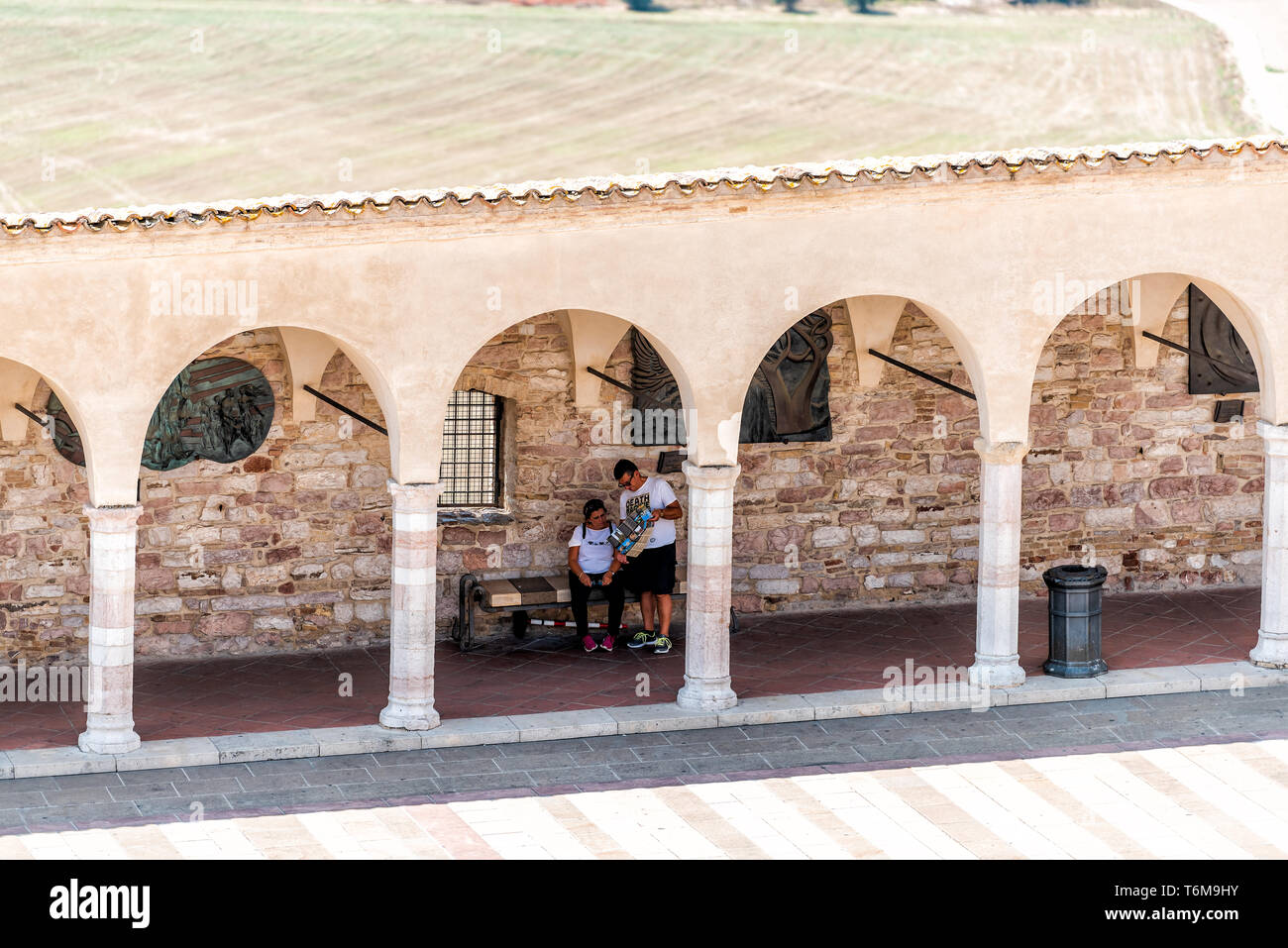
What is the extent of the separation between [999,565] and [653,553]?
3072 mm

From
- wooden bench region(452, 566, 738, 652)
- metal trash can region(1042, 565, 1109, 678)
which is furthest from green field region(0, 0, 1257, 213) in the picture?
metal trash can region(1042, 565, 1109, 678)

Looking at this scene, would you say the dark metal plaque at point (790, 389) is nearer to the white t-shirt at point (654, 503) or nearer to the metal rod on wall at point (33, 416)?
the white t-shirt at point (654, 503)

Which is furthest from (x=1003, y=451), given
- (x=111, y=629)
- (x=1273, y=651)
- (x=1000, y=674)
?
(x=111, y=629)

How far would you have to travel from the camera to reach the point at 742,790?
12.9m

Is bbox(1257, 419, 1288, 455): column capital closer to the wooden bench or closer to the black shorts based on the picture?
the black shorts

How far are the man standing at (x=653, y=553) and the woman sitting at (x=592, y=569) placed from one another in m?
0.17

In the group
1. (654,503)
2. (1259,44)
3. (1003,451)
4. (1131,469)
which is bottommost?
(654,503)

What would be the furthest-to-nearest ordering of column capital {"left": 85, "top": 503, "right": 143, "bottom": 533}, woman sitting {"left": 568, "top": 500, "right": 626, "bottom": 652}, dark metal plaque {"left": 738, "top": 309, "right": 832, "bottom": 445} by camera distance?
dark metal plaque {"left": 738, "top": 309, "right": 832, "bottom": 445}, woman sitting {"left": 568, "top": 500, "right": 626, "bottom": 652}, column capital {"left": 85, "top": 503, "right": 143, "bottom": 533}

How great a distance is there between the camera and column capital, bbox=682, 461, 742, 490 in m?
14.2

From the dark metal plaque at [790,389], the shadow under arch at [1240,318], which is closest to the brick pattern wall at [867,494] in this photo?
the dark metal plaque at [790,389]

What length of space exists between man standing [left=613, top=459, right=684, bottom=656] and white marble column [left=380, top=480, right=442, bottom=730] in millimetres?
2392

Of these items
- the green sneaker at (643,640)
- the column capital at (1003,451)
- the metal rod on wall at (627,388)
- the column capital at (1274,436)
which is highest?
the metal rod on wall at (627,388)

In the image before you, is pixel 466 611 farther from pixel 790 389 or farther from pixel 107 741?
pixel 107 741

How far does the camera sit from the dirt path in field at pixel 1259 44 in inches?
1966
